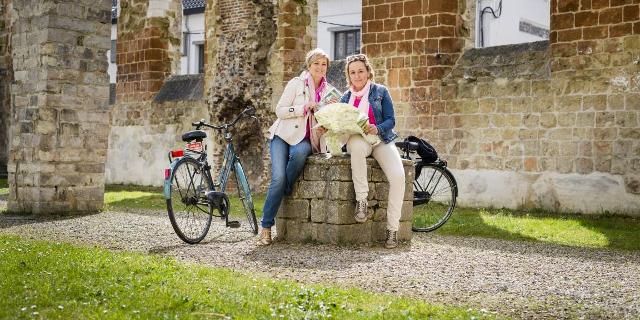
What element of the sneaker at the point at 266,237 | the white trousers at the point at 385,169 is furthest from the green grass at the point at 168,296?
the white trousers at the point at 385,169

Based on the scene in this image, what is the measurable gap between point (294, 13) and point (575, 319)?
11.9m

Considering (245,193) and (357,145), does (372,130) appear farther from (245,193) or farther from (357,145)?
(245,193)

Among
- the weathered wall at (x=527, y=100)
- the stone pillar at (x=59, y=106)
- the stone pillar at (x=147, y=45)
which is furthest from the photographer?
the stone pillar at (x=147, y=45)

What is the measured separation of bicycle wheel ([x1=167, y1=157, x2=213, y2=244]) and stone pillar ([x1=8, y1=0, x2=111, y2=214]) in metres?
3.17

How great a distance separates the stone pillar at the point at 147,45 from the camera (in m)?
18.6

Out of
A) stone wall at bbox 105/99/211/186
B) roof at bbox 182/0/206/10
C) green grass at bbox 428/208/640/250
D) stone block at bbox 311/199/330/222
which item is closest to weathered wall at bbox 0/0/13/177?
stone wall at bbox 105/99/211/186

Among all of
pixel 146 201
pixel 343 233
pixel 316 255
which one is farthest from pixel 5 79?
pixel 316 255

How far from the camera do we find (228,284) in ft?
17.7

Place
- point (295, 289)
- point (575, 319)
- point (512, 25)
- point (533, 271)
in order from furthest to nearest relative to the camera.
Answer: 1. point (512, 25)
2. point (533, 271)
3. point (295, 289)
4. point (575, 319)

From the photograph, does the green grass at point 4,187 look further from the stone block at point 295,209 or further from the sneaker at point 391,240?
the sneaker at point 391,240

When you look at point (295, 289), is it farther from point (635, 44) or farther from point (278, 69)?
point (278, 69)

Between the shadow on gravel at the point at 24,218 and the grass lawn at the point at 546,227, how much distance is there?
1637 millimetres

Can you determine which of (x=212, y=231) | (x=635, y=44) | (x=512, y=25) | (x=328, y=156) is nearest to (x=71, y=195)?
(x=212, y=231)

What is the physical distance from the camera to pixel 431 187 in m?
9.58
